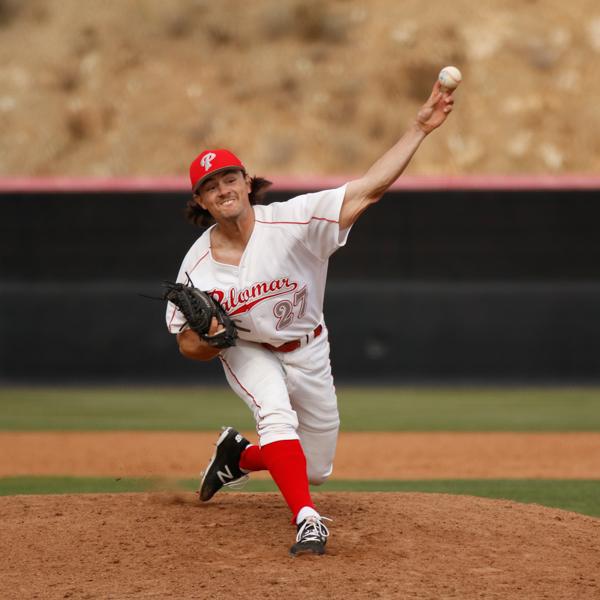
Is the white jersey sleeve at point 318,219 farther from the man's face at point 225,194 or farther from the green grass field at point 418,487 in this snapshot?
the green grass field at point 418,487

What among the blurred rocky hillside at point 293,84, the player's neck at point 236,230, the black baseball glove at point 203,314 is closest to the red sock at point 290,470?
the black baseball glove at point 203,314

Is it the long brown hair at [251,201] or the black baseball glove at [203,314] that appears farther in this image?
the long brown hair at [251,201]

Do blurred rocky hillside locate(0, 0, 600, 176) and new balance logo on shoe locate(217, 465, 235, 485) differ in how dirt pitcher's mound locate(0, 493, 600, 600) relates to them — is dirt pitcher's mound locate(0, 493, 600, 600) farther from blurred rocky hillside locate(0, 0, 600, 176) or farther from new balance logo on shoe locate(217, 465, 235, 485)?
blurred rocky hillside locate(0, 0, 600, 176)

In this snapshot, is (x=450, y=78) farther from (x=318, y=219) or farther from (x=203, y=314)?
(x=203, y=314)

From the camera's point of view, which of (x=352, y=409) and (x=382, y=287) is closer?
(x=352, y=409)

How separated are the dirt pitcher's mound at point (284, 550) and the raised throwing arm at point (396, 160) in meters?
1.22

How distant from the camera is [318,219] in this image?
419 cm

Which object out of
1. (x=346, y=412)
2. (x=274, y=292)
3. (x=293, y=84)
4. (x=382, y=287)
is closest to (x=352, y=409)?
(x=346, y=412)

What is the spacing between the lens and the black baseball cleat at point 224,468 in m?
4.71

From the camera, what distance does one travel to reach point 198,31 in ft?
75.2

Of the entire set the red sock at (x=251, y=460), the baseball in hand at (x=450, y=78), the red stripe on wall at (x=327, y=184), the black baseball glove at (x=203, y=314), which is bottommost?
the red sock at (x=251, y=460)

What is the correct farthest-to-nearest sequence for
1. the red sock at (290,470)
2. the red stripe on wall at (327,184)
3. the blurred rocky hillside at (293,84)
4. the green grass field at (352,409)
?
1. the blurred rocky hillside at (293,84)
2. the red stripe on wall at (327,184)
3. the green grass field at (352,409)
4. the red sock at (290,470)

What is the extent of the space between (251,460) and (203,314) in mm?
842

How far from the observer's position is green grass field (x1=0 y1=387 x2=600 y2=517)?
6.77 m
